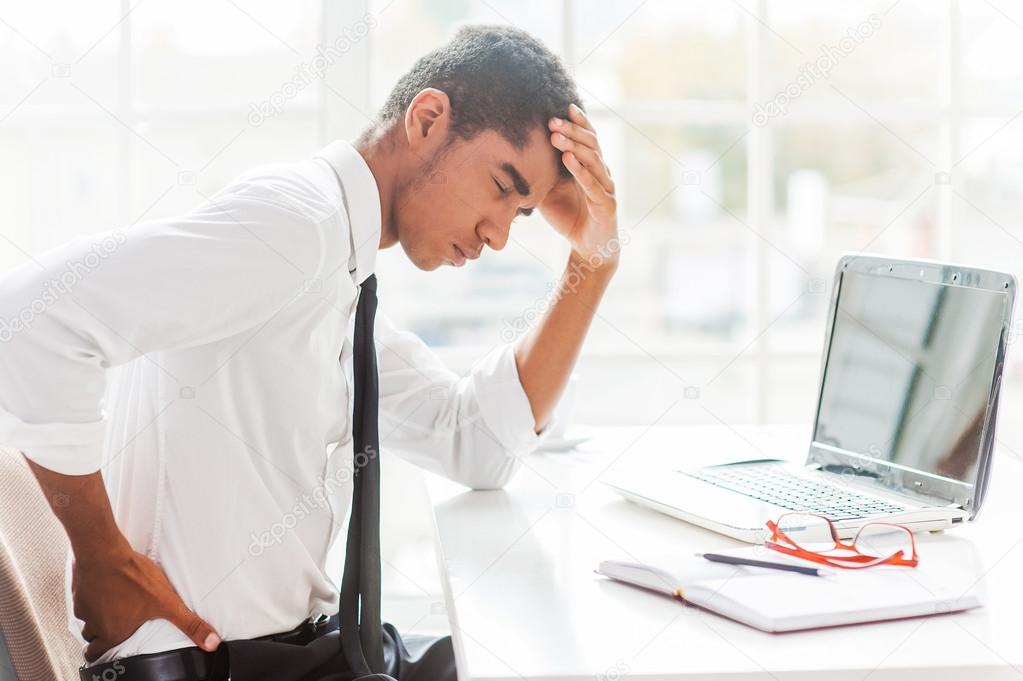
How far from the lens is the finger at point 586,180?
50.3 inches

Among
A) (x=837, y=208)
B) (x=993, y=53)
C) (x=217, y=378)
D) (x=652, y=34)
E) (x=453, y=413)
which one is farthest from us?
(x=837, y=208)

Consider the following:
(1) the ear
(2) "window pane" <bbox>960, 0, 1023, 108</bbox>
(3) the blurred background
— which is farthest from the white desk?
(2) "window pane" <bbox>960, 0, 1023, 108</bbox>

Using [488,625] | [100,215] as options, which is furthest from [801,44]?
[488,625]

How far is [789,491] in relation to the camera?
1239mm

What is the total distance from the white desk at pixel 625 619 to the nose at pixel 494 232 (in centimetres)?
34

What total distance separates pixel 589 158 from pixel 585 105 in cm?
60

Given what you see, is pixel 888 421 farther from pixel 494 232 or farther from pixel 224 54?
Answer: pixel 224 54

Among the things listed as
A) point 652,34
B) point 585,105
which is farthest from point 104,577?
point 652,34

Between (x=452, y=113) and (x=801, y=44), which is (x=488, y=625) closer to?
(x=452, y=113)

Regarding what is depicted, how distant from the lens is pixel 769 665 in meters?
0.73

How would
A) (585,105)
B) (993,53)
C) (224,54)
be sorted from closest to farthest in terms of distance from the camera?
(585,105) → (224,54) → (993,53)

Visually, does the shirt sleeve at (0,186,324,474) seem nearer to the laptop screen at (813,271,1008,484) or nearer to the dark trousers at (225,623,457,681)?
the dark trousers at (225,623,457,681)

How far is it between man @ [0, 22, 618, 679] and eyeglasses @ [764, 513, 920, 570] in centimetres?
45

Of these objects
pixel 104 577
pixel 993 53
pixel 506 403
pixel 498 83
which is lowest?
pixel 104 577
